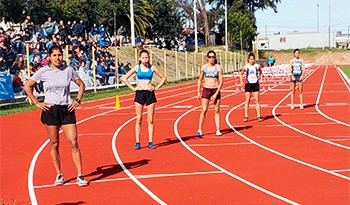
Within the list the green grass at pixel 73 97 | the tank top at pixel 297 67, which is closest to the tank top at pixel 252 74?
the tank top at pixel 297 67

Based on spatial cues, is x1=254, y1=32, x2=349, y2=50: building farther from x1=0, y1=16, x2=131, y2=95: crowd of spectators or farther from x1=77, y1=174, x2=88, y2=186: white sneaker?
x1=77, y1=174, x2=88, y2=186: white sneaker

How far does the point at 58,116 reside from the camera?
8.08 m

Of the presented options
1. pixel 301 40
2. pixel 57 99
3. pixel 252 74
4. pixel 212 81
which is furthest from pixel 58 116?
pixel 301 40

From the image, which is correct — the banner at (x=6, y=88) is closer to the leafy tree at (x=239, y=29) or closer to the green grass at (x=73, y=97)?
the green grass at (x=73, y=97)

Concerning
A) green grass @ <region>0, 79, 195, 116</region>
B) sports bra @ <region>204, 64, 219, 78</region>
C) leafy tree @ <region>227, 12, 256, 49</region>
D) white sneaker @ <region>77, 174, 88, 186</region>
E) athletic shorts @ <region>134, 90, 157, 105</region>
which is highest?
leafy tree @ <region>227, 12, 256, 49</region>

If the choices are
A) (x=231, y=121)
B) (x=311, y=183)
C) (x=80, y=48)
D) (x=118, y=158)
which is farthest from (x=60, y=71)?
(x=80, y=48)

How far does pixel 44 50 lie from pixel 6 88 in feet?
13.4

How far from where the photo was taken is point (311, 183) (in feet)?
26.0

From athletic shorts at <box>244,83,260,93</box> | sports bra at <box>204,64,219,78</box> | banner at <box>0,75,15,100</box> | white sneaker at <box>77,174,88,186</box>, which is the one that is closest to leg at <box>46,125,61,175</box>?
white sneaker at <box>77,174,88,186</box>

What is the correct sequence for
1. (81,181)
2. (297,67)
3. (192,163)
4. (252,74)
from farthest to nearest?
(297,67) → (252,74) → (192,163) → (81,181)

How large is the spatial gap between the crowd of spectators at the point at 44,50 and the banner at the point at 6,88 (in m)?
0.22

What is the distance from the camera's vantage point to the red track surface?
24.5ft

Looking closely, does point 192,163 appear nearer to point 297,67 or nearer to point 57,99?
point 57,99

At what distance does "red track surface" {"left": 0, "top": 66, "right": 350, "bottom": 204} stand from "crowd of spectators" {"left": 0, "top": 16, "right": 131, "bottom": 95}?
584 cm
